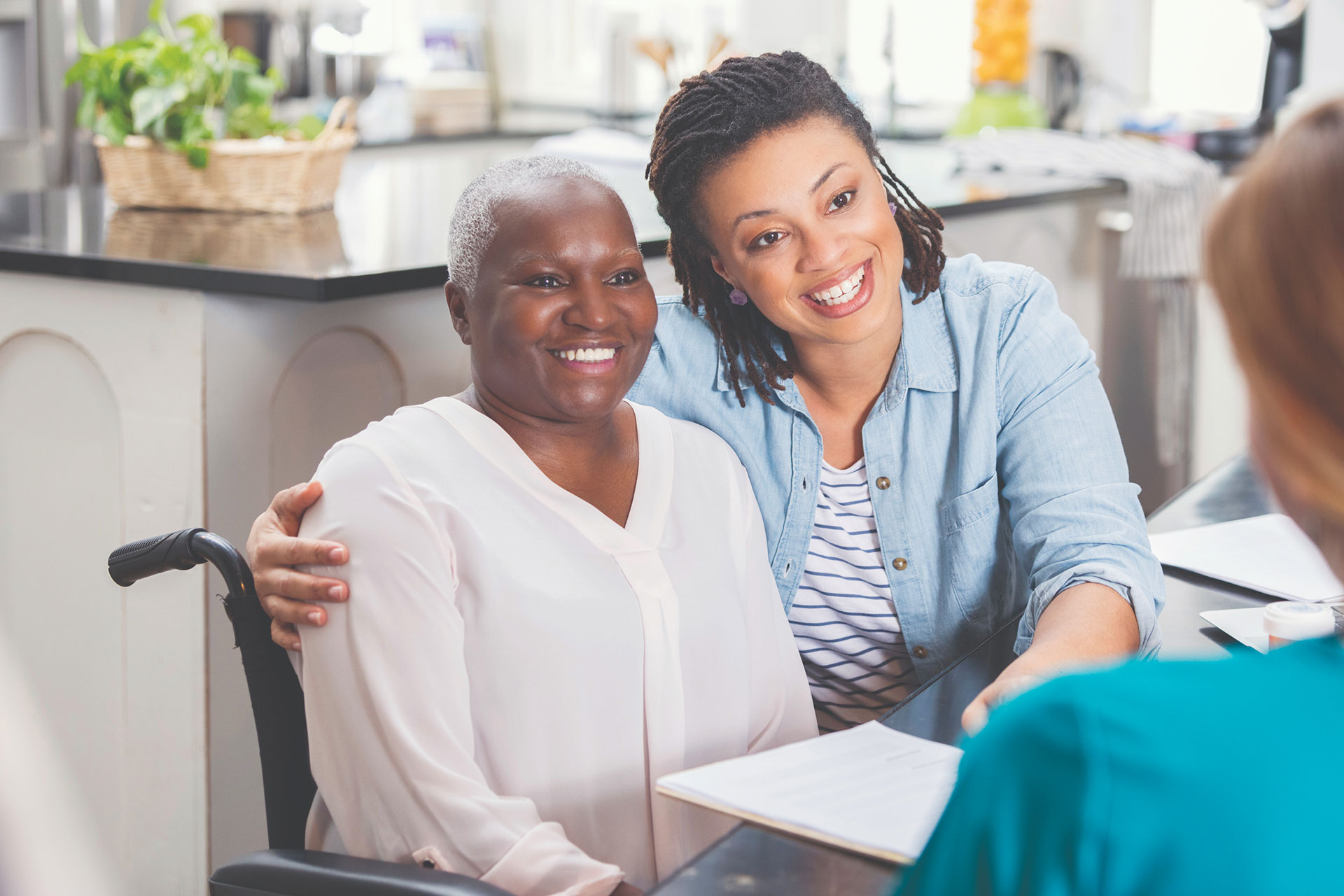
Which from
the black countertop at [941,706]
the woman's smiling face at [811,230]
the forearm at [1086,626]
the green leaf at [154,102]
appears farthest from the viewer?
the green leaf at [154,102]

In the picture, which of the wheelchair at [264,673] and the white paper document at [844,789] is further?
the wheelchair at [264,673]

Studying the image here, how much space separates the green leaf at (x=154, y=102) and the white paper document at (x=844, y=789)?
1.50 meters

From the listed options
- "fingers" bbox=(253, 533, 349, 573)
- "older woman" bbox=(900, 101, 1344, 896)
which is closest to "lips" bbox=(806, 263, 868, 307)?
"fingers" bbox=(253, 533, 349, 573)

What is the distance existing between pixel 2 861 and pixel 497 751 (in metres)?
0.88

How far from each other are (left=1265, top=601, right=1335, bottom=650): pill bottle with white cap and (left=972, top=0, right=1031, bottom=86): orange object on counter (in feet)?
A: 9.56

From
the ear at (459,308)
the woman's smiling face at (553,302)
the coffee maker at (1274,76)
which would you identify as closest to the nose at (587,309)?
the woman's smiling face at (553,302)

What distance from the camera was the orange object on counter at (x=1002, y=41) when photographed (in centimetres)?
382

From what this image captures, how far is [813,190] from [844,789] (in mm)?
672

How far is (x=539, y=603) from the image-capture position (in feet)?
3.68

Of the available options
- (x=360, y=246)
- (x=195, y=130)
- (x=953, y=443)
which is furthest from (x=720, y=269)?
(x=195, y=130)

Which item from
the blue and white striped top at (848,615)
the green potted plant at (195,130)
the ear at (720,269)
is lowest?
the blue and white striped top at (848,615)

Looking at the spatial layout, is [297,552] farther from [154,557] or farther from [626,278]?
[626,278]

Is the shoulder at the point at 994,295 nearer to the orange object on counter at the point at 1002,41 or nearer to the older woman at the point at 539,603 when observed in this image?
the older woman at the point at 539,603

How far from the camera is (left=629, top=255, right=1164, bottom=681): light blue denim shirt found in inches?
55.6
